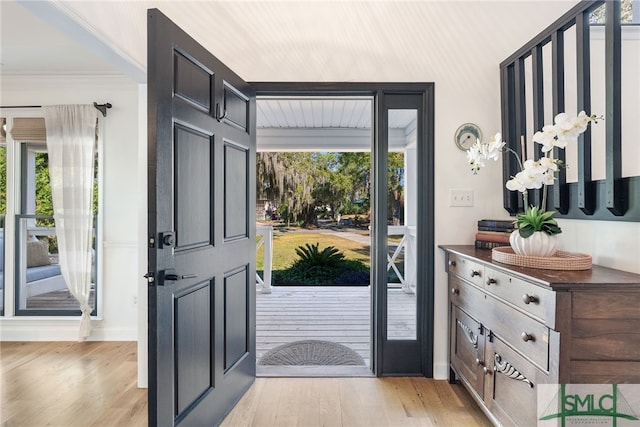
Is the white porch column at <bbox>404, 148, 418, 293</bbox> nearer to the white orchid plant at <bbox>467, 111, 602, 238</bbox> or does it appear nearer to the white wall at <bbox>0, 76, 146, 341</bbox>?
the white orchid plant at <bbox>467, 111, 602, 238</bbox>

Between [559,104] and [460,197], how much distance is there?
840mm

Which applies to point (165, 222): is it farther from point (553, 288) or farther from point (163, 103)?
point (553, 288)

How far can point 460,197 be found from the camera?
252cm

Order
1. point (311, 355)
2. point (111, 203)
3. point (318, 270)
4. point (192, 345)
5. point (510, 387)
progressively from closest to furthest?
1. point (510, 387)
2. point (192, 345)
3. point (311, 355)
4. point (111, 203)
5. point (318, 270)

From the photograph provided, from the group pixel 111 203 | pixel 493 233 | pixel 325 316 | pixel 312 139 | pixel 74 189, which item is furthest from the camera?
pixel 312 139

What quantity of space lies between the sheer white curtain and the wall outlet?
3.15 meters

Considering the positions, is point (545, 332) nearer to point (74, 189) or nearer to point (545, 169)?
point (545, 169)

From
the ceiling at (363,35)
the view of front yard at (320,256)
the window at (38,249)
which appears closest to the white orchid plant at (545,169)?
the ceiling at (363,35)

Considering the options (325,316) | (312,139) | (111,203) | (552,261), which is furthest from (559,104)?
(312,139)

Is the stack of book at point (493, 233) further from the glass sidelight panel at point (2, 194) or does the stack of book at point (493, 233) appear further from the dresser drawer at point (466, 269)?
the glass sidelight panel at point (2, 194)

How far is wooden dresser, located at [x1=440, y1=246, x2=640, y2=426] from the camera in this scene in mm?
1288

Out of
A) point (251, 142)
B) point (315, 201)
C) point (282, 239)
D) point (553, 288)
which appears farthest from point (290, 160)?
point (553, 288)

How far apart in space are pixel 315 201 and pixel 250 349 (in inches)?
204

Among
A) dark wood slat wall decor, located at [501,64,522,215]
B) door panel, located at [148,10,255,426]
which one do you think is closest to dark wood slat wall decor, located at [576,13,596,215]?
dark wood slat wall decor, located at [501,64,522,215]
